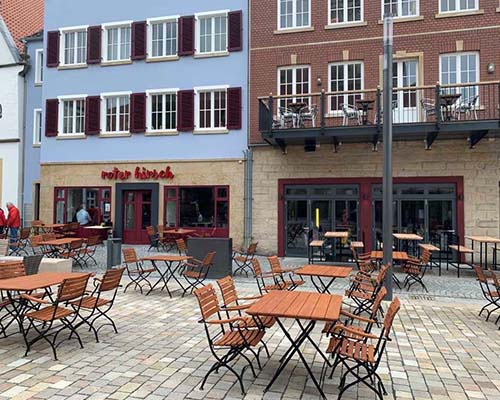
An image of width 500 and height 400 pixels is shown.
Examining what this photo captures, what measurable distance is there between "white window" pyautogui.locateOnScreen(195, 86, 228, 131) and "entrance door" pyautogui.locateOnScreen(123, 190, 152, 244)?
3641 millimetres

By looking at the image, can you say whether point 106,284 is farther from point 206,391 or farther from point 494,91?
point 494,91

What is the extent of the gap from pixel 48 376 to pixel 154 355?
116 cm

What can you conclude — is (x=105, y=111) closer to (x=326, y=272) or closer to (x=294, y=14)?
(x=294, y=14)

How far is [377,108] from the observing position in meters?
13.4

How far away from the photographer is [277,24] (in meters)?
16.2

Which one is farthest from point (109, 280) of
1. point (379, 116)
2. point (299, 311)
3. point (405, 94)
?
point (405, 94)

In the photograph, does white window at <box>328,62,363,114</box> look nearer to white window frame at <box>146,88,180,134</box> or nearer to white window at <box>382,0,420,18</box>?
white window at <box>382,0,420,18</box>

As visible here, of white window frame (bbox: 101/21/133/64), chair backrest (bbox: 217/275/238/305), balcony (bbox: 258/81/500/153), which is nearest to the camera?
chair backrest (bbox: 217/275/238/305)

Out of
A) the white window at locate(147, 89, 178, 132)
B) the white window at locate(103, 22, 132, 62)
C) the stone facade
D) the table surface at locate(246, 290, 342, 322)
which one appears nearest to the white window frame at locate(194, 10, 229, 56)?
the white window at locate(147, 89, 178, 132)

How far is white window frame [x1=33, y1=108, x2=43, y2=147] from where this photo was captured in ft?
67.9

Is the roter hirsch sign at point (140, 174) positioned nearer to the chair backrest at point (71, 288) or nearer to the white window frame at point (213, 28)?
the white window frame at point (213, 28)

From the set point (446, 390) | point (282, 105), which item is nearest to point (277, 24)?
point (282, 105)

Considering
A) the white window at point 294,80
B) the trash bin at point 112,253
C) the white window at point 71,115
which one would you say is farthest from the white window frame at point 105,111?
the trash bin at point 112,253

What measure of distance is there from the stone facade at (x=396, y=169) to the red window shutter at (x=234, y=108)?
1385 millimetres
